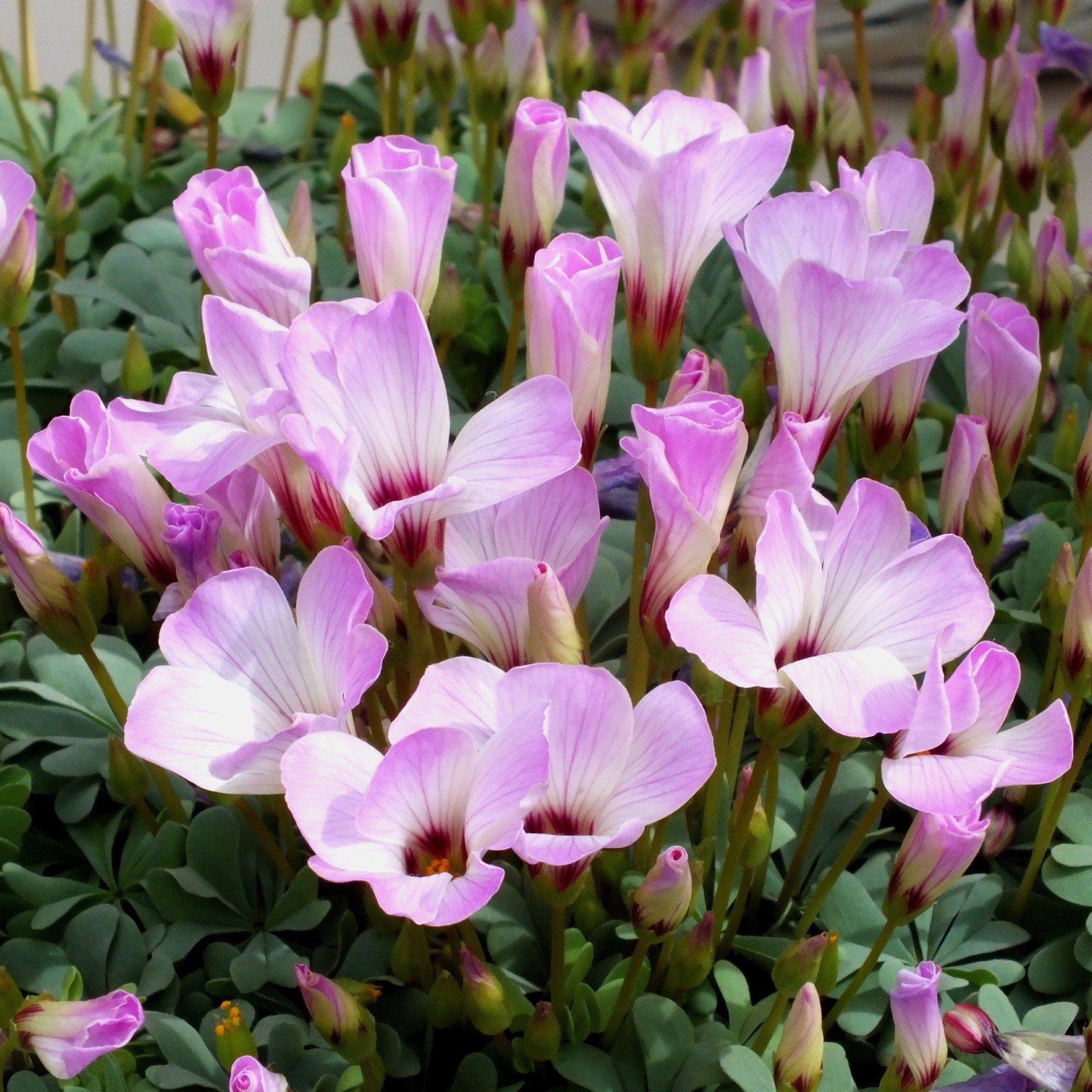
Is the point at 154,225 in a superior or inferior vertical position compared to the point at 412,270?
inferior

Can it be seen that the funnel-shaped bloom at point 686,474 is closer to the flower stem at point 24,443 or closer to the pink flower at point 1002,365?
the pink flower at point 1002,365

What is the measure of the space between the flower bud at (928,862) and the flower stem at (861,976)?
1 centimetres

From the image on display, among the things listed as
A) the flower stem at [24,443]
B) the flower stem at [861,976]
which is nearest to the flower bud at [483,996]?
the flower stem at [861,976]

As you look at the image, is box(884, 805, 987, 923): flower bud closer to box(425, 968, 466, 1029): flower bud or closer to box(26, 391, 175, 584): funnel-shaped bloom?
box(425, 968, 466, 1029): flower bud

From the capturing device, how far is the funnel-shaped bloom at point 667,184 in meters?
0.46

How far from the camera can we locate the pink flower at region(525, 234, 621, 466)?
16.9 inches

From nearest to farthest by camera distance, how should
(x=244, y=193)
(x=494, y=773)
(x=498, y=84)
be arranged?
(x=494, y=773)
(x=244, y=193)
(x=498, y=84)

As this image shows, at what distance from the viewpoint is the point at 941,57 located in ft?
2.75

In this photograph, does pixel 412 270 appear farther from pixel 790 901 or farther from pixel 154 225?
pixel 154 225

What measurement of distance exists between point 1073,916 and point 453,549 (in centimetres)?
31

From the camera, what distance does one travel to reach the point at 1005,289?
2.77ft

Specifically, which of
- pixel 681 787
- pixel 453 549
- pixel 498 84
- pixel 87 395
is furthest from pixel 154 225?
pixel 681 787

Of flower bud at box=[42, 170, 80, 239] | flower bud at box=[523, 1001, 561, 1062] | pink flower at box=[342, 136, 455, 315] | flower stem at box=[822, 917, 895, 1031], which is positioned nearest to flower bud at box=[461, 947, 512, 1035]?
flower bud at box=[523, 1001, 561, 1062]

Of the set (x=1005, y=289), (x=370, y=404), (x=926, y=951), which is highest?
(x=370, y=404)
